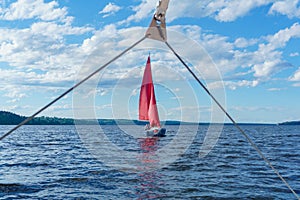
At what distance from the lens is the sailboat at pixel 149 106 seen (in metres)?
42.3

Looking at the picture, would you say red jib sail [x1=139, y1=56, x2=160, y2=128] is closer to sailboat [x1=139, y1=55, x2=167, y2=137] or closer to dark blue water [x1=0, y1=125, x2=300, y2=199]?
sailboat [x1=139, y1=55, x2=167, y2=137]

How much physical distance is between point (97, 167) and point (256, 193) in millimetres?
8821

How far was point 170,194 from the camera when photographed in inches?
491

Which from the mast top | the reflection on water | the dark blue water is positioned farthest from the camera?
the dark blue water

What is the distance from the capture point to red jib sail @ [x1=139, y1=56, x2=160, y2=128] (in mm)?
42312

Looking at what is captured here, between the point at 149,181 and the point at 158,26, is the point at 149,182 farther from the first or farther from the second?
the point at 158,26

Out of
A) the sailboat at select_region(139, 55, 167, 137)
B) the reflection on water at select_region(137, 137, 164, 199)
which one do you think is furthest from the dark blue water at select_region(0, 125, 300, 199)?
the sailboat at select_region(139, 55, 167, 137)

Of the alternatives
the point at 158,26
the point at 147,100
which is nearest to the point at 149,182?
the point at 158,26

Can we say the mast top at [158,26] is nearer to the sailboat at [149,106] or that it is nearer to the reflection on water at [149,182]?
the reflection on water at [149,182]

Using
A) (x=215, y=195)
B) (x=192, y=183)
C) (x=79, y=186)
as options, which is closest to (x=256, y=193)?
(x=215, y=195)

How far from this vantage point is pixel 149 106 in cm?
4375

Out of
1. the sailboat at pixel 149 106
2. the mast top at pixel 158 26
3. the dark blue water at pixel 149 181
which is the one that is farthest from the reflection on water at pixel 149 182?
the sailboat at pixel 149 106

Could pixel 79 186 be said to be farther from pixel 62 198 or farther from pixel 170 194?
pixel 170 194

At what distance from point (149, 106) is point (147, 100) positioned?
758mm
